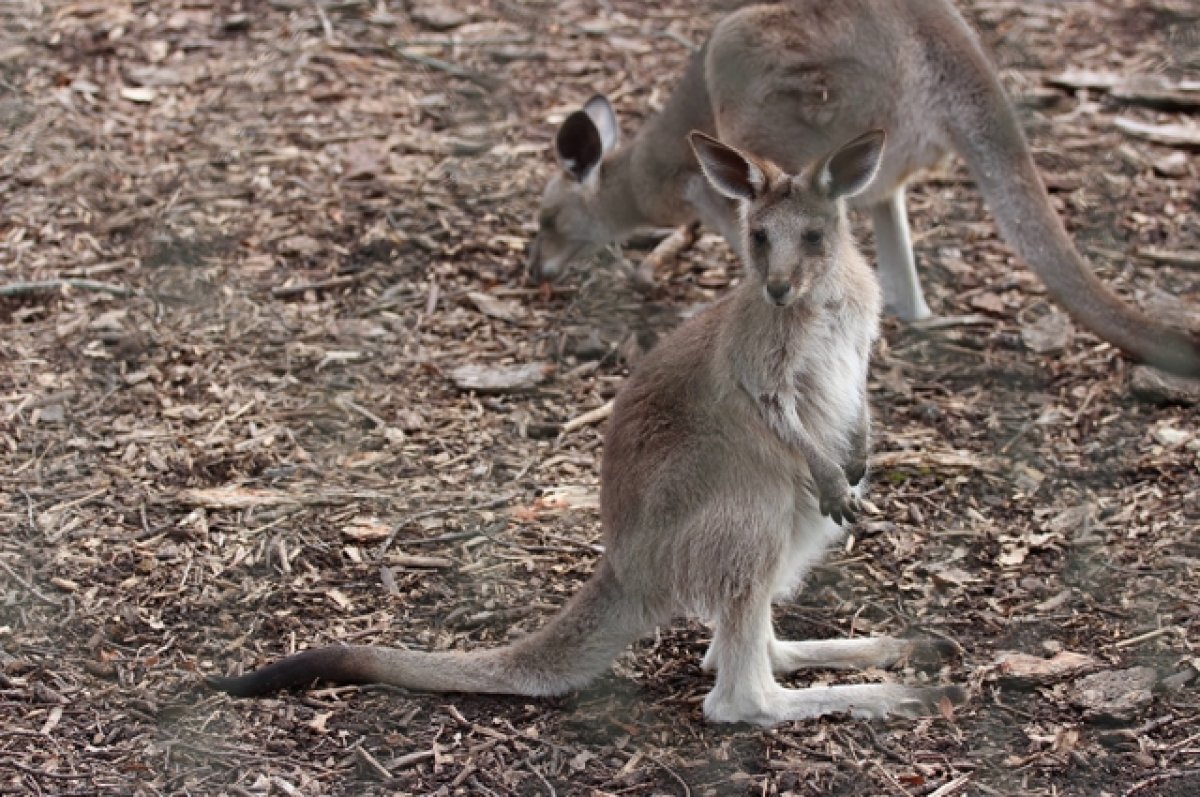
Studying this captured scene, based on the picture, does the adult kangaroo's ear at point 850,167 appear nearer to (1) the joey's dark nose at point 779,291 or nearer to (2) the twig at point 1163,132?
(1) the joey's dark nose at point 779,291

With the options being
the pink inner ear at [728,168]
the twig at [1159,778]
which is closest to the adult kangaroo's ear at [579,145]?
the pink inner ear at [728,168]

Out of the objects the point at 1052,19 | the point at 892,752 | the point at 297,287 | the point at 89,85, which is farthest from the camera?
the point at 1052,19

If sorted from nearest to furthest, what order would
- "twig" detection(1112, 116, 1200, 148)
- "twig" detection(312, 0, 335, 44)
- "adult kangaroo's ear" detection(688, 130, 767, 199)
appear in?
"adult kangaroo's ear" detection(688, 130, 767, 199) → "twig" detection(1112, 116, 1200, 148) → "twig" detection(312, 0, 335, 44)

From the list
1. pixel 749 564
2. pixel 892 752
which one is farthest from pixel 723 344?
pixel 892 752

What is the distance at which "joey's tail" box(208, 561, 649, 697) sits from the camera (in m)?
4.20

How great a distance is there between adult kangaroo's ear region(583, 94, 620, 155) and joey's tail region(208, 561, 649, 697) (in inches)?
131


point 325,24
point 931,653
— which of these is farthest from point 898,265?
point 325,24

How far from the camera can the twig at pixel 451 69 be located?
7.96 meters

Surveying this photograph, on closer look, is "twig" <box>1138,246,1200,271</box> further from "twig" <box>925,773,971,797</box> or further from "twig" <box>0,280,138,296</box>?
"twig" <box>0,280,138,296</box>

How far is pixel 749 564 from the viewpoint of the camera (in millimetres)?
4141

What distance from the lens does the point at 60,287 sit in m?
6.36

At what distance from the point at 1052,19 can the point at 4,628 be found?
6.07 m

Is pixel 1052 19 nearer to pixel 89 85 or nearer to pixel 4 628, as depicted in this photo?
pixel 89 85

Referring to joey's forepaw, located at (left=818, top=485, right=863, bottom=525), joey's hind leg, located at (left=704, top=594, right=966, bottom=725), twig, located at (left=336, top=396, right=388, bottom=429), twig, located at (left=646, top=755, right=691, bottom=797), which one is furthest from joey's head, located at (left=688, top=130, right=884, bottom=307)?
twig, located at (left=336, top=396, right=388, bottom=429)
